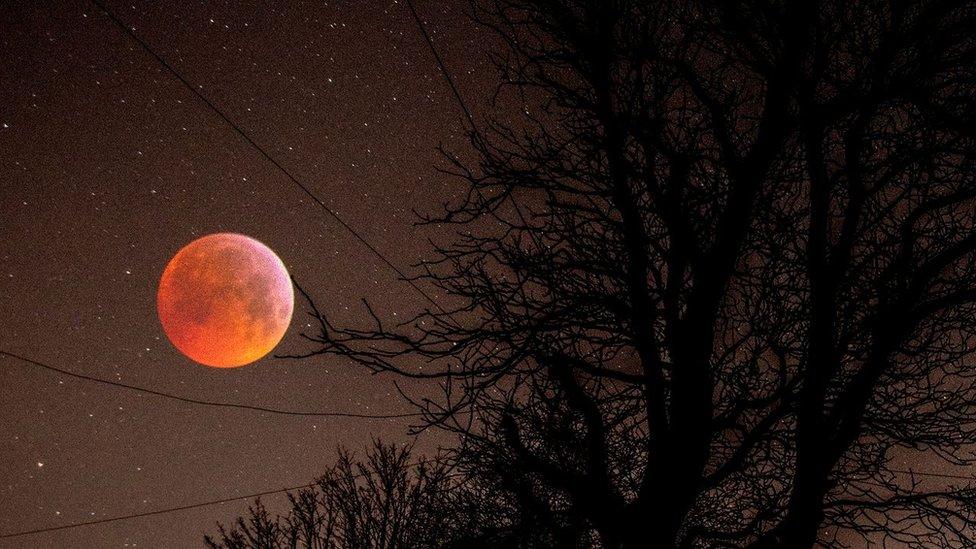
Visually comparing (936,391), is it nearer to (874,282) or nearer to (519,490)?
(874,282)

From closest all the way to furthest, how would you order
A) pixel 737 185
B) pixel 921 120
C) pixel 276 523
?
1. pixel 737 185
2. pixel 921 120
3. pixel 276 523

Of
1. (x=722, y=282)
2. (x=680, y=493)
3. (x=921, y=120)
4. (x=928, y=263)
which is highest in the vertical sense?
(x=921, y=120)

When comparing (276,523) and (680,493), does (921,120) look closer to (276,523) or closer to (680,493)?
(680,493)

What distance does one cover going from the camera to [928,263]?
359 centimetres

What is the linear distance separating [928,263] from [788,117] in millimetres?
1101

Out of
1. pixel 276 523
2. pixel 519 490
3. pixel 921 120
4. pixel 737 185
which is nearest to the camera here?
pixel 737 185

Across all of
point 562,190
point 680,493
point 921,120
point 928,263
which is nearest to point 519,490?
point 680,493

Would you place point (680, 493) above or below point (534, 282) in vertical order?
below

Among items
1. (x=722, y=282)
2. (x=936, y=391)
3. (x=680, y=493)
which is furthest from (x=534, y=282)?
(x=936, y=391)

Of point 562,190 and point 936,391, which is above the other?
point 562,190

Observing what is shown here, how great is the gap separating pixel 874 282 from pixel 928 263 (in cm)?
37

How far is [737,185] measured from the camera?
3520 mm

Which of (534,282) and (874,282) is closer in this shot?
(874,282)

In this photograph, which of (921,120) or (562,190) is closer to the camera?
(921,120)
